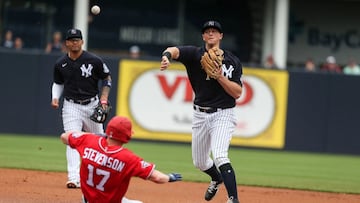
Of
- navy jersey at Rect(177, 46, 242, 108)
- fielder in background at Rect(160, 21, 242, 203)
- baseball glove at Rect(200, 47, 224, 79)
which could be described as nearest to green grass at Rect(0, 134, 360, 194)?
fielder in background at Rect(160, 21, 242, 203)

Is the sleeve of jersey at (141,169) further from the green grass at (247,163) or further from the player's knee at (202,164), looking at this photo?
the green grass at (247,163)

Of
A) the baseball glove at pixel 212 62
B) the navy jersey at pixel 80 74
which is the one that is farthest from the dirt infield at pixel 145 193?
the baseball glove at pixel 212 62

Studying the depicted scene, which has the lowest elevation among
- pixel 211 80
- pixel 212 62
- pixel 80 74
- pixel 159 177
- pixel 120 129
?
pixel 159 177

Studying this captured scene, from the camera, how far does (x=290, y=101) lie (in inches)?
741

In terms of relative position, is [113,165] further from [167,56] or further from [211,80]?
[211,80]

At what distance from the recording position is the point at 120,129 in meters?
6.59

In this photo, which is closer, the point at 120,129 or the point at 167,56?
the point at 120,129

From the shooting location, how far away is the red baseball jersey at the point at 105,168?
666 cm

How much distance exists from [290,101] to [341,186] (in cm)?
640

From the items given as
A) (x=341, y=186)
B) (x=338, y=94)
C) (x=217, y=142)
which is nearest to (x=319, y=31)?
(x=338, y=94)

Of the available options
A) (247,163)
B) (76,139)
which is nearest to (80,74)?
(76,139)

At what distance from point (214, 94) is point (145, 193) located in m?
1.84

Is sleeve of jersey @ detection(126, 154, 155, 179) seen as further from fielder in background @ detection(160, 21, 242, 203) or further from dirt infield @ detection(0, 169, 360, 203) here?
dirt infield @ detection(0, 169, 360, 203)

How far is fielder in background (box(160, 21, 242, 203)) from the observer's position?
869 centimetres
